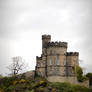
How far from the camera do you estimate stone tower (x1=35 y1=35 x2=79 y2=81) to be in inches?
2589

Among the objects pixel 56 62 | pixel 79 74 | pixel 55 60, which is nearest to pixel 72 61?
pixel 79 74

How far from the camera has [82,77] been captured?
6500 cm

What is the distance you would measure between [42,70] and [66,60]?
Result: 5.52 m

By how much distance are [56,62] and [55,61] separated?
0.30 metres

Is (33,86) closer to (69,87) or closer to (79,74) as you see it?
(69,87)

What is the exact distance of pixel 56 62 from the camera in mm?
65750

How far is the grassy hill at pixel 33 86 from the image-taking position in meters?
59.2

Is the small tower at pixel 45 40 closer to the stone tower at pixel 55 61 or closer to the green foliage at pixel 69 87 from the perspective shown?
the stone tower at pixel 55 61

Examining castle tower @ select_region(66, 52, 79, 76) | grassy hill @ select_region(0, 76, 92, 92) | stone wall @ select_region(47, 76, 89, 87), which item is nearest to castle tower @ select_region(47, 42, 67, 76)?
stone wall @ select_region(47, 76, 89, 87)

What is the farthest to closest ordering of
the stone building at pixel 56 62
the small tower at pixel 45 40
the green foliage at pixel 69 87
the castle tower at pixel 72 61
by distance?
1. the small tower at pixel 45 40
2. the castle tower at pixel 72 61
3. the stone building at pixel 56 62
4. the green foliage at pixel 69 87

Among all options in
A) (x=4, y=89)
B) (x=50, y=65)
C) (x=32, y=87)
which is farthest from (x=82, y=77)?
(x=4, y=89)

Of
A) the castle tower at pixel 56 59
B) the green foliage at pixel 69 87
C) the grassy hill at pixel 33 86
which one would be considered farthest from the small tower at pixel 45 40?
the green foliage at pixel 69 87

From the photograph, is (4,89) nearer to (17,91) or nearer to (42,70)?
(17,91)

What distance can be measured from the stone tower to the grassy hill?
317cm
